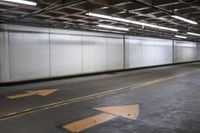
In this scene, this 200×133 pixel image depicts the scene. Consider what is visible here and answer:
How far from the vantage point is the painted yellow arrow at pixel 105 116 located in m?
3.83

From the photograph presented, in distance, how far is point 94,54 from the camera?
39.3ft

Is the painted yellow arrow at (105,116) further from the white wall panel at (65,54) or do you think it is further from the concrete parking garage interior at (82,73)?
the white wall panel at (65,54)

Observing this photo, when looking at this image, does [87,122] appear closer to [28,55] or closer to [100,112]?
[100,112]

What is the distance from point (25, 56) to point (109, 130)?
6432 millimetres

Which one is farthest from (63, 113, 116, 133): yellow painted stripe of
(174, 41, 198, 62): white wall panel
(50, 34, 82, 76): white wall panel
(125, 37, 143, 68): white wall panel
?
(174, 41, 198, 62): white wall panel

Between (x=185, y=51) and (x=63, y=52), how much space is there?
17.4 m

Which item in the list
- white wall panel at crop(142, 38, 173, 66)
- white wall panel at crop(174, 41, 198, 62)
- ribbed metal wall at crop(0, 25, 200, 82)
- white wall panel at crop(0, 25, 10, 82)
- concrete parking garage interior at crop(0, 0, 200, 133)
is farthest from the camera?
white wall panel at crop(174, 41, 198, 62)

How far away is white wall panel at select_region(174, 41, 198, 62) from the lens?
21112 millimetres

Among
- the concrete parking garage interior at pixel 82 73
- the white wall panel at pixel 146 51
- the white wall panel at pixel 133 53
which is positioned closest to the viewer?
the concrete parking garage interior at pixel 82 73

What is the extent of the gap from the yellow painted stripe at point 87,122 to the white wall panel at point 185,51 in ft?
60.3

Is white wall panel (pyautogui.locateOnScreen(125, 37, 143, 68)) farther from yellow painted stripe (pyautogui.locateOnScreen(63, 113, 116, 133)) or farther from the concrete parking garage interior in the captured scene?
yellow painted stripe (pyautogui.locateOnScreen(63, 113, 116, 133))

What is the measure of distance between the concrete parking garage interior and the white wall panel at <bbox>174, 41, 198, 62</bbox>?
8972 millimetres

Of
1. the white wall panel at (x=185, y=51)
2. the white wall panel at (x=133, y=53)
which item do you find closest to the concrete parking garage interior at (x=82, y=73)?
the white wall panel at (x=133, y=53)

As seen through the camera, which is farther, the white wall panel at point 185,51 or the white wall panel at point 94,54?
the white wall panel at point 185,51
